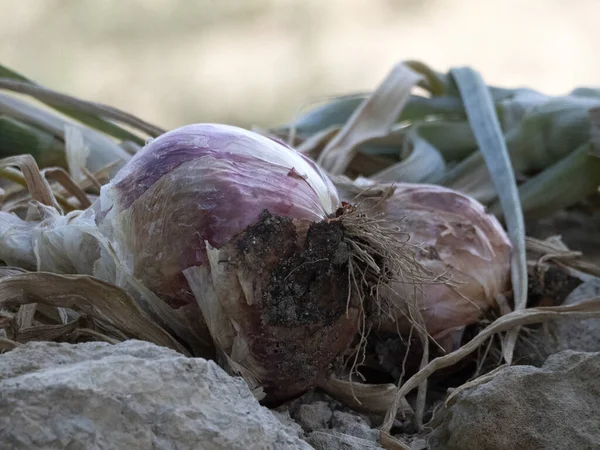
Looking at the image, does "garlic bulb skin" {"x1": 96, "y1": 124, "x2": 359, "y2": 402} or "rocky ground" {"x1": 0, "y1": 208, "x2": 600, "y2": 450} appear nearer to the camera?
"rocky ground" {"x1": 0, "y1": 208, "x2": 600, "y2": 450}

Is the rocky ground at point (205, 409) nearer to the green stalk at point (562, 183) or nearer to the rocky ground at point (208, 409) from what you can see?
the rocky ground at point (208, 409)

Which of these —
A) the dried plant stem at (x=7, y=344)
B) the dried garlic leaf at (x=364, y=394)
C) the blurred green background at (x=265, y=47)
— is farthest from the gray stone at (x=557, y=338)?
the blurred green background at (x=265, y=47)

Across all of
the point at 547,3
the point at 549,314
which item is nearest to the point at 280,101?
the point at 547,3

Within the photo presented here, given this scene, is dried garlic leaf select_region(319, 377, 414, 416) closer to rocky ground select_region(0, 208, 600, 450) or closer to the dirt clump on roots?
rocky ground select_region(0, 208, 600, 450)

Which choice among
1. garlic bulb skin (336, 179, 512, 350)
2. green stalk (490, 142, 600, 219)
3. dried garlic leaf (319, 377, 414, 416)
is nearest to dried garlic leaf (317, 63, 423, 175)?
green stalk (490, 142, 600, 219)

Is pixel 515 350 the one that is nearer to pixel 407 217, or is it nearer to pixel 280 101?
pixel 407 217
